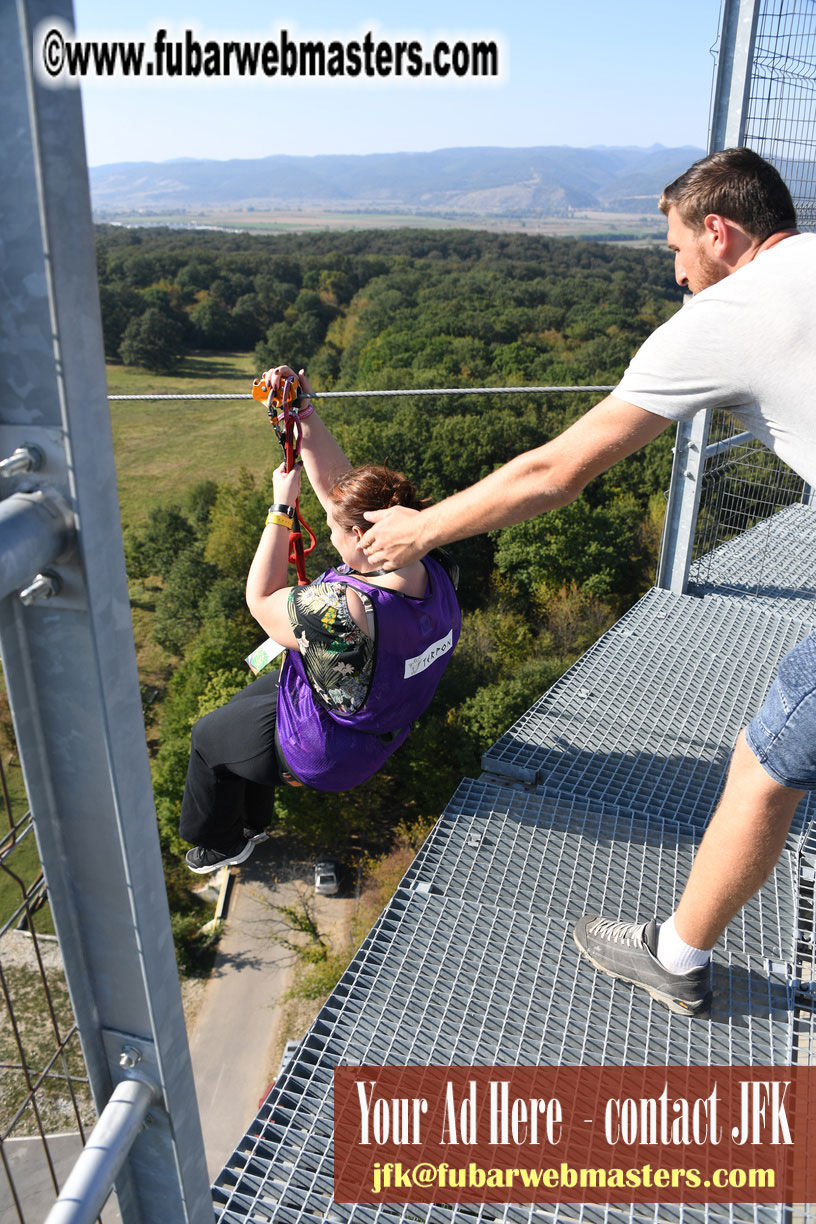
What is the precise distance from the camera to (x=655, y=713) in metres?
5.10

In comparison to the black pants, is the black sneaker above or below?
below

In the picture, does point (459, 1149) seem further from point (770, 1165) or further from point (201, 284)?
point (201, 284)

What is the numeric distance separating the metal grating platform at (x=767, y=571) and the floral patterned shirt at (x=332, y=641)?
169 inches

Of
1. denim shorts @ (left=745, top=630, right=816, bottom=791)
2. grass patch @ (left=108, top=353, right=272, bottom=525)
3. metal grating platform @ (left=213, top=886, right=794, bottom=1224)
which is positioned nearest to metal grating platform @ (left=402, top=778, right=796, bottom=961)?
metal grating platform @ (left=213, top=886, right=794, bottom=1224)

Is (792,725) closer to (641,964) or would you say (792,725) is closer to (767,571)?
(641,964)

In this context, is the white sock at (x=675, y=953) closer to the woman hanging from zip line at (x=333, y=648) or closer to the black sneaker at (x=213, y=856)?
the woman hanging from zip line at (x=333, y=648)

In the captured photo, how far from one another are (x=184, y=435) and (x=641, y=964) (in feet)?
211

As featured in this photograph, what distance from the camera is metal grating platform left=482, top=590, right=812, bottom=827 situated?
4641 mm

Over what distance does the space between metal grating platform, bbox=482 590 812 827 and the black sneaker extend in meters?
1.36

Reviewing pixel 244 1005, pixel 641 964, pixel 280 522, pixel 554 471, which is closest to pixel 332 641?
pixel 280 522

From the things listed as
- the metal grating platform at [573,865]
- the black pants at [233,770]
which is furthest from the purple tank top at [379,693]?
the metal grating platform at [573,865]

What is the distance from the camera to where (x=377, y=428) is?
116ft

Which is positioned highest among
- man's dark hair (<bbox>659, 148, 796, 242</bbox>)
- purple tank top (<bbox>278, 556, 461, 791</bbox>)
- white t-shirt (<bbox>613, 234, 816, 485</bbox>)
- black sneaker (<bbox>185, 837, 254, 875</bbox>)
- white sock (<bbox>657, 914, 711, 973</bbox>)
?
man's dark hair (<bbox>659, 148, 796, 242</bbox>)

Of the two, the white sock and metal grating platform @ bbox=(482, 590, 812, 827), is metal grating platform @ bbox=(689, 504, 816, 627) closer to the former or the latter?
metal grating platform @ bbox=(482, 590, 812, 827)
